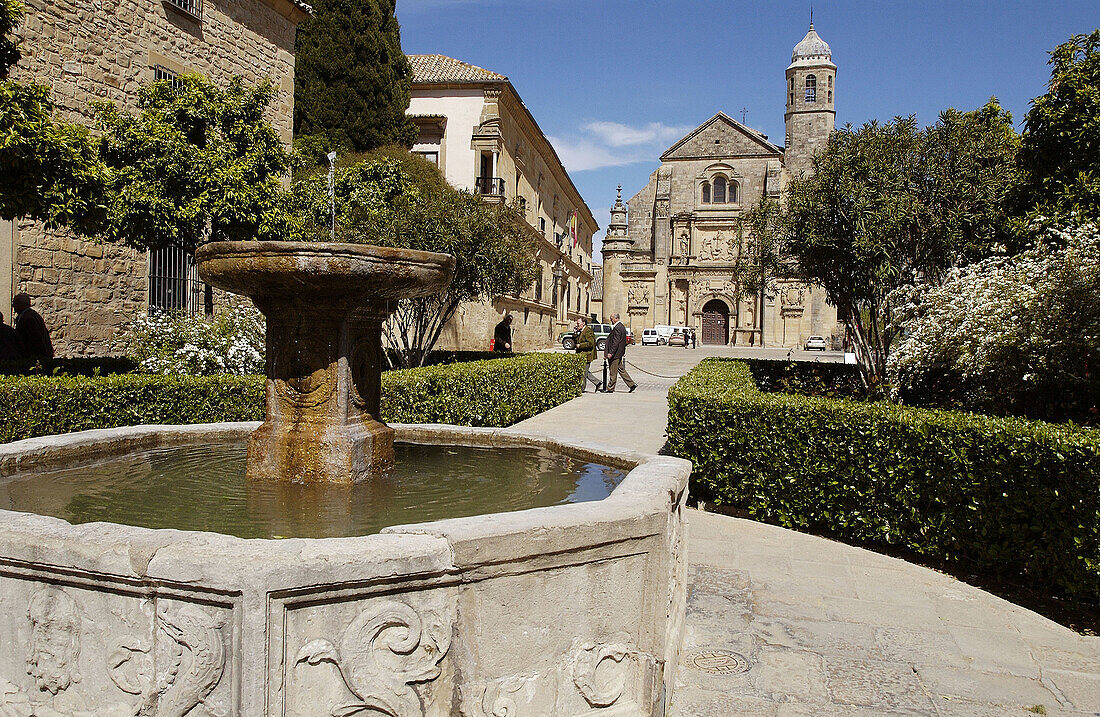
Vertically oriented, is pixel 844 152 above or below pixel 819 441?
above

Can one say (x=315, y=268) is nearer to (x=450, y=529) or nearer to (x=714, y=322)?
(x=450, y=529)

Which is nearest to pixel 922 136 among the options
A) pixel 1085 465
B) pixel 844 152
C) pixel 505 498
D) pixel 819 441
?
pixel 844 152

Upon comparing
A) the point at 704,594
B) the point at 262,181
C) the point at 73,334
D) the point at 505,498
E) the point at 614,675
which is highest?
the point at 262,181

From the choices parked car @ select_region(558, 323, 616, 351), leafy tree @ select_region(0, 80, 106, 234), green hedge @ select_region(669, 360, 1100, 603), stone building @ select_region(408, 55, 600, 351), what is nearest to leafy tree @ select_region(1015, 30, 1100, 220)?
green hedge @ select_region(669, 360, 1100, 603)

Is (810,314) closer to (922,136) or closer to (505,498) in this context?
(922,136)

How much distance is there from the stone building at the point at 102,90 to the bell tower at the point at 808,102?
41085 mm

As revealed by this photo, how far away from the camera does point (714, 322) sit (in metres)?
48.2

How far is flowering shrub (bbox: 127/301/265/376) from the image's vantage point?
9133 mm

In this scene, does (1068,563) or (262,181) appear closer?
(1068,563)

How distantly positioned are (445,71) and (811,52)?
1276 inches

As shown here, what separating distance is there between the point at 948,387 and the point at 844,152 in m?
3.14

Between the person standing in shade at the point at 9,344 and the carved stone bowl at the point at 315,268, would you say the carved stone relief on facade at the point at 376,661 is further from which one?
the person standing in shade at the point at 9,344

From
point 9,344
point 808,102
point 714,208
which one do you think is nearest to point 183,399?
point 9,344

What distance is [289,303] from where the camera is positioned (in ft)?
12.3
